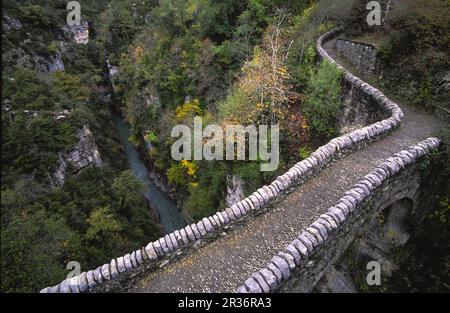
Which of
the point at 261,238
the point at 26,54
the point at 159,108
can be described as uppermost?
the point at 26,54

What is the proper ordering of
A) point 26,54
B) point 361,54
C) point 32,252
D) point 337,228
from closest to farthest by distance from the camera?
point 337,228 → point 32,252 → point 361,54 → point 26,54

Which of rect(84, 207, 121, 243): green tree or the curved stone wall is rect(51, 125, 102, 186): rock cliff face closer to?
rect(84, 207, 121, 243): green tree

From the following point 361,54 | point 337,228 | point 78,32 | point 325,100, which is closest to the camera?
point 337,228

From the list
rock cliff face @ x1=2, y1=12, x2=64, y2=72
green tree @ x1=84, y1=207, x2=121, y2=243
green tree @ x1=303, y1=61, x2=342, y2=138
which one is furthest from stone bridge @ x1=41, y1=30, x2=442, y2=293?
rock cliff face @ x1=2, y1=12, x2=64, y2=72

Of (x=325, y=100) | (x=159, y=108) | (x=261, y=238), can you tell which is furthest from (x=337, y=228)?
(x=159, y=108)

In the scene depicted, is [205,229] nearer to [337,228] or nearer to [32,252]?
[337,228]

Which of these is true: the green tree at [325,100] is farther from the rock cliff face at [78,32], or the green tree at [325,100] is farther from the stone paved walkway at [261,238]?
the rock cliff face at [78,32]
